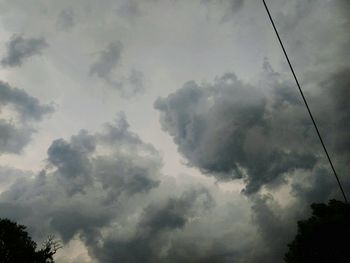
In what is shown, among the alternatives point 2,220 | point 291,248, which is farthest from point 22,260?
point 291,248

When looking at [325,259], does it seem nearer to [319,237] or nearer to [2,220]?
[319,237]

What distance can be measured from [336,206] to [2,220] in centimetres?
4772

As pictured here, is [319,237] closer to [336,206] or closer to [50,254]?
[336,206]

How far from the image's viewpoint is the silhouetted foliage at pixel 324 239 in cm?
4097

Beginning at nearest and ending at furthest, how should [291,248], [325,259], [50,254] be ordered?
[50,254], [325,259], [291,248]

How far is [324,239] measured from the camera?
42219 mm

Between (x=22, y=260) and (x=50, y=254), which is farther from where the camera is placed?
(x=50, y=254)

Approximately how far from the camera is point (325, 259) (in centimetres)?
4097

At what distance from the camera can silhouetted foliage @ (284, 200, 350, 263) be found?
40969 millimetres

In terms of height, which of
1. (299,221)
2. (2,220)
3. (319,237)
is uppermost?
(2,220)

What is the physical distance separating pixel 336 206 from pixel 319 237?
6.13 meters

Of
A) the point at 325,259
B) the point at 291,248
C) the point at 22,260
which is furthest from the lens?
the point at 291,248

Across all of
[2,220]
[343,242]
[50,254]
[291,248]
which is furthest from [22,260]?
[343,242]

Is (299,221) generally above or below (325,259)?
above
